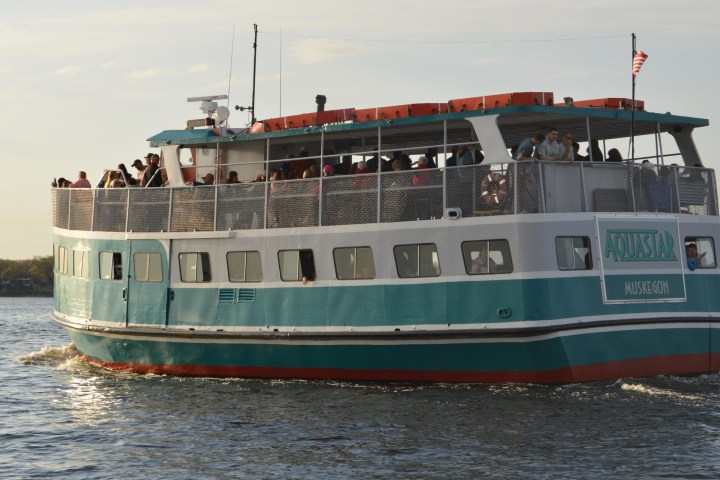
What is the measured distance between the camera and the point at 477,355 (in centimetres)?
1817

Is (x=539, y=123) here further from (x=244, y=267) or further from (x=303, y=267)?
(x=244, y=267)

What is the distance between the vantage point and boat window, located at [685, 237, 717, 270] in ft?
62.8

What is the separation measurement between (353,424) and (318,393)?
3033mm

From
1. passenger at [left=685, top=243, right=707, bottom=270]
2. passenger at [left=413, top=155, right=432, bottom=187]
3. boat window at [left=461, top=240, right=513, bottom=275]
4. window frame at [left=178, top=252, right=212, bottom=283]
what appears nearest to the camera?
boat window at [left=461, top=240, right=513, bottom=275]

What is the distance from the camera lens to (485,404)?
17.1 m

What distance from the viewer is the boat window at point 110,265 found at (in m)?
23.1

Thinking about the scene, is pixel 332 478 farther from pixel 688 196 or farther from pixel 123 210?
pixel 123 210

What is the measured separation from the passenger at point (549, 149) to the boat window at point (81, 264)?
34.7 ft

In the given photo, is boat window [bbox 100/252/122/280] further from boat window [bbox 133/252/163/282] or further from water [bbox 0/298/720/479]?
water [bbox 0/298/720/479]

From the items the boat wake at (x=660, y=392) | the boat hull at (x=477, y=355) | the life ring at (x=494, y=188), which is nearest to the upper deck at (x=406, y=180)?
the life ring at (x=494, y=188)

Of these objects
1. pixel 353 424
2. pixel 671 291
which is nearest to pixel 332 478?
pixel 353 424

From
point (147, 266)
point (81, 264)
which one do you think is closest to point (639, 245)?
point (147, 266)

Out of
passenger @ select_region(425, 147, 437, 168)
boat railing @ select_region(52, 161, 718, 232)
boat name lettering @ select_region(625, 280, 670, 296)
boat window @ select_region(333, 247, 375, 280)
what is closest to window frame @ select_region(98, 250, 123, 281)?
boat railing @ select_region(52, 161, 718, 232)

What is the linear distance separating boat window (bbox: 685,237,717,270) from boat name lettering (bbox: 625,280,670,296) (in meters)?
0.94
